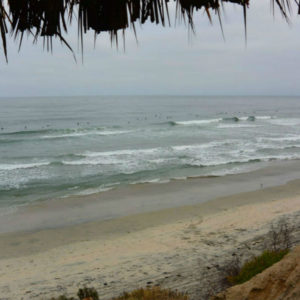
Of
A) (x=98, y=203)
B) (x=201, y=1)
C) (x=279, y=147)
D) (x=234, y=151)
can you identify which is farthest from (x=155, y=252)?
(x=279, y=147)

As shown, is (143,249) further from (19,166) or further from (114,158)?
(114,158)

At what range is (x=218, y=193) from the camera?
12992 mm

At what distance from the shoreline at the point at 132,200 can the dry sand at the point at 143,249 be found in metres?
0.56

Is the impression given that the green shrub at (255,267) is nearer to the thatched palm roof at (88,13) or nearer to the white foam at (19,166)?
the thatched palm roof at (88,13)

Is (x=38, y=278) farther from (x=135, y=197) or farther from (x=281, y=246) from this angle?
(x=135, y=197)

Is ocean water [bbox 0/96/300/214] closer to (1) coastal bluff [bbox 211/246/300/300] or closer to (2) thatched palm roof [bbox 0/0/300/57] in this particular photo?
(1) coastal bluff [bbox 211/246/300/300]

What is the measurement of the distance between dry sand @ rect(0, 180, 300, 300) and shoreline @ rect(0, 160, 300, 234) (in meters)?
0.56

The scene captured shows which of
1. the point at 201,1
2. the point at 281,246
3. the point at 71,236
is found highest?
the point at 201,1

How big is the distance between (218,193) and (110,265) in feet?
23.3

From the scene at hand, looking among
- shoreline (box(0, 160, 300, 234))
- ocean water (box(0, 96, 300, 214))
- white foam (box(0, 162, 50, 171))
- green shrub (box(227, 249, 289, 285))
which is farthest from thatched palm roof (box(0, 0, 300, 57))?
white foam (box(0, 162, 50, 171))

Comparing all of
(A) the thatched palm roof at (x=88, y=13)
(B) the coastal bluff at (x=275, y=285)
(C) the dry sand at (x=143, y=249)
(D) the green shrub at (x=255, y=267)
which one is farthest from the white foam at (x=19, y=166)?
(A) the thatched palm roof at (x=88, y=13)

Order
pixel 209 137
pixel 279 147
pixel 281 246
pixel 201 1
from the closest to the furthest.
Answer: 1. pixel 201 1
2. pixel 281 246
3. pixel 279 147
4. pixel 209 137

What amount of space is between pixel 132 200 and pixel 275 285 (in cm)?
929

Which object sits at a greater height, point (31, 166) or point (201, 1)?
point (201, 1)
